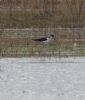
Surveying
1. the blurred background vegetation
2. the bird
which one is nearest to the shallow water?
the bird

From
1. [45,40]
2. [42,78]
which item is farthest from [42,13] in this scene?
[42,78]

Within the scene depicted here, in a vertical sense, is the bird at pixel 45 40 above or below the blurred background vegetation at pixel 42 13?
below

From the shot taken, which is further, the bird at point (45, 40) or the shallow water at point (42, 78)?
the bird at point (45, 40)

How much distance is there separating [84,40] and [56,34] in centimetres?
96

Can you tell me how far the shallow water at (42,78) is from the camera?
24.7 feet

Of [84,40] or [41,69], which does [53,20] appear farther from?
[41,69]

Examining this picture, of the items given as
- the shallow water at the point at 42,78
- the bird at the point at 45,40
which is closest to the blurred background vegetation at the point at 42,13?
the bird at the point at 45,40

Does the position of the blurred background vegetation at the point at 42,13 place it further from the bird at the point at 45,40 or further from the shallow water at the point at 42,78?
the shallow water at the point at 42,78

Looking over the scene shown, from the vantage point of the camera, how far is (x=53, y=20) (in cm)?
1659

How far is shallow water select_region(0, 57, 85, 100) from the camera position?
7.53 meters

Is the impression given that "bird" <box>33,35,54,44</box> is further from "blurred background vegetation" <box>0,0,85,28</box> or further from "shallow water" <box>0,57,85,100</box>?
"blurred background vegetation" <box>0,0,85,28</box>

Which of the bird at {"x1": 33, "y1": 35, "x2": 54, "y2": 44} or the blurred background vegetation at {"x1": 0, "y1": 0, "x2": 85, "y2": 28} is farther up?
the blurred background vegetation at {"x1": 0, "y1": 0, "x2": 85, "y2": 28}

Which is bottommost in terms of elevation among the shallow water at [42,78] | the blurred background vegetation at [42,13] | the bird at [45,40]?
the shallow water at [42,78]

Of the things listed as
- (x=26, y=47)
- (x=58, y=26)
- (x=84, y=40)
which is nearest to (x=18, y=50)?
(x=26, y=47)
